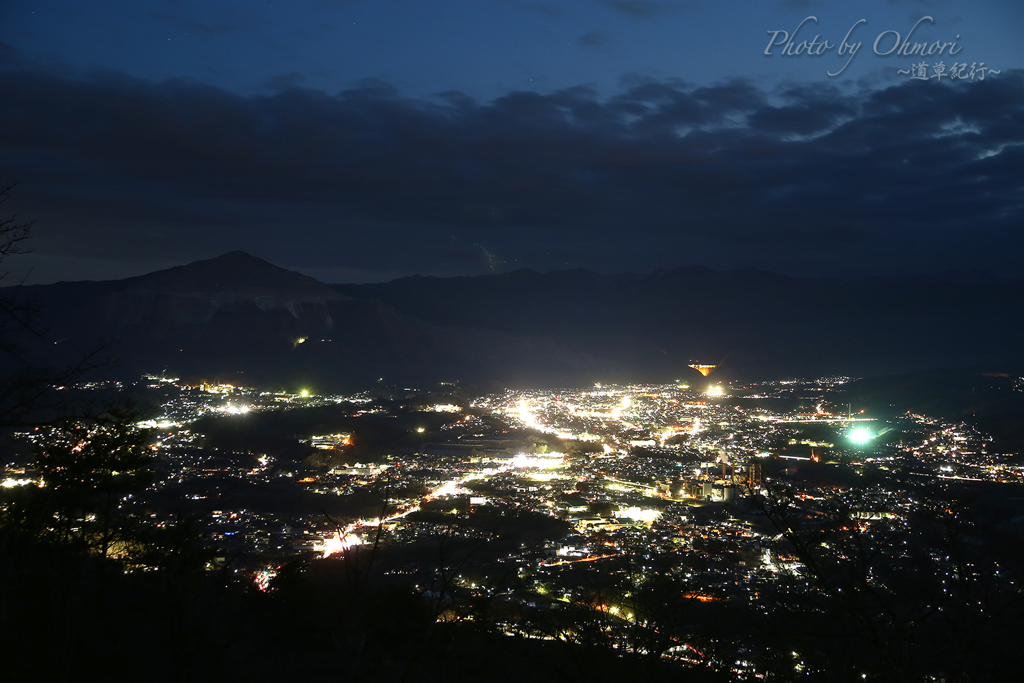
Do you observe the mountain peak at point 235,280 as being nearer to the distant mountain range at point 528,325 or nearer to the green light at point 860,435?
the distant mountain range at point 528,325

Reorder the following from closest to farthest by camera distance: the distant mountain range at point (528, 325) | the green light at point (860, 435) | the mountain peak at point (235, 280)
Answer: the green light at point (860, 435), the distant mountain range at point (528, 325), the mountain peak at point (235, 280)

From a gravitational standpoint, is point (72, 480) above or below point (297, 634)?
above

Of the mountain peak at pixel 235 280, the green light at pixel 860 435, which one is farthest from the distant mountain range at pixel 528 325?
the green light at pixel 860 435

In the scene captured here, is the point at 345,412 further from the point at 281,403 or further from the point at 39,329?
the point at 39,329

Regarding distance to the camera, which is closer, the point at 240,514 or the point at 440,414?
the point at 240,514

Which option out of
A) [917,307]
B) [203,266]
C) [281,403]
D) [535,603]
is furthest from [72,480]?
→ [917,307]

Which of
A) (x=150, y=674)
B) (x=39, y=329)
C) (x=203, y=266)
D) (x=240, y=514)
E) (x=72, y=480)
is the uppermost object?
(x=203, y=266)
